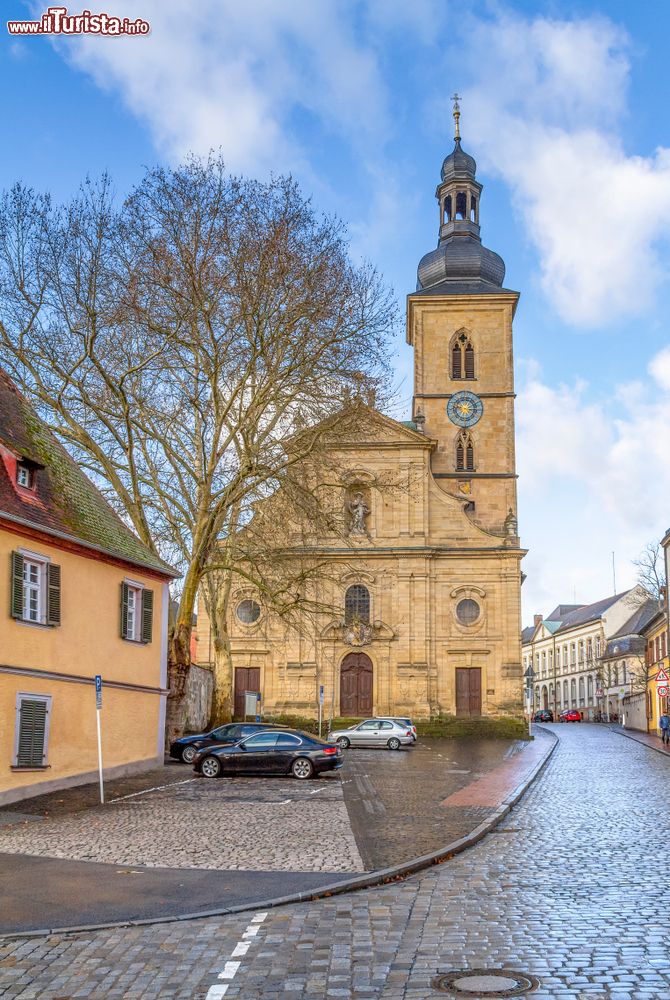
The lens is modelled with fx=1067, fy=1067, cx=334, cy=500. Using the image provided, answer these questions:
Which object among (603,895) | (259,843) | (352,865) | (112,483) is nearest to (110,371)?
(112,483)

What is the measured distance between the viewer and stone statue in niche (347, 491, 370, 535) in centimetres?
5716

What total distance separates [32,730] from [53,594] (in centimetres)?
272

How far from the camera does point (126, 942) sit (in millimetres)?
8742

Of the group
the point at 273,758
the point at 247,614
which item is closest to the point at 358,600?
the point at 247,614

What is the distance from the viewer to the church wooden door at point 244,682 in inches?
2254

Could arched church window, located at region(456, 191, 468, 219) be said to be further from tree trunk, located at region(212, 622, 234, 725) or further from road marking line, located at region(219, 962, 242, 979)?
road marking line, located at region(219, 962, 242, 979)

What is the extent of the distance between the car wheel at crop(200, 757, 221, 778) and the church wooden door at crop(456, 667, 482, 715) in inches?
1284

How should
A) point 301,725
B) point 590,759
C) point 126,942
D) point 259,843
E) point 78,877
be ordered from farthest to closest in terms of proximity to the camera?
point 301,725 < point 590,759 < point 259,843 < point 78,877 < point 126,942

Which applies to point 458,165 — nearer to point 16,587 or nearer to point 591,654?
point 16,587

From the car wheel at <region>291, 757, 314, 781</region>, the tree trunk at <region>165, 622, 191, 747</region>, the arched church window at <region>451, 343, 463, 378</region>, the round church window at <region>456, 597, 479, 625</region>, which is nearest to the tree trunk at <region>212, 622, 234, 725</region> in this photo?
the tree trunk at <region>165, 622, 191, 747</region>

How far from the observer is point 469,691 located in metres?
56.2

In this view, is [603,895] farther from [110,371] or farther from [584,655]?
[584,655]

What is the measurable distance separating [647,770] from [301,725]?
28383mm

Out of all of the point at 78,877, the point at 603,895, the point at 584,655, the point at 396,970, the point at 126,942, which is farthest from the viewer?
the point at 584,655
